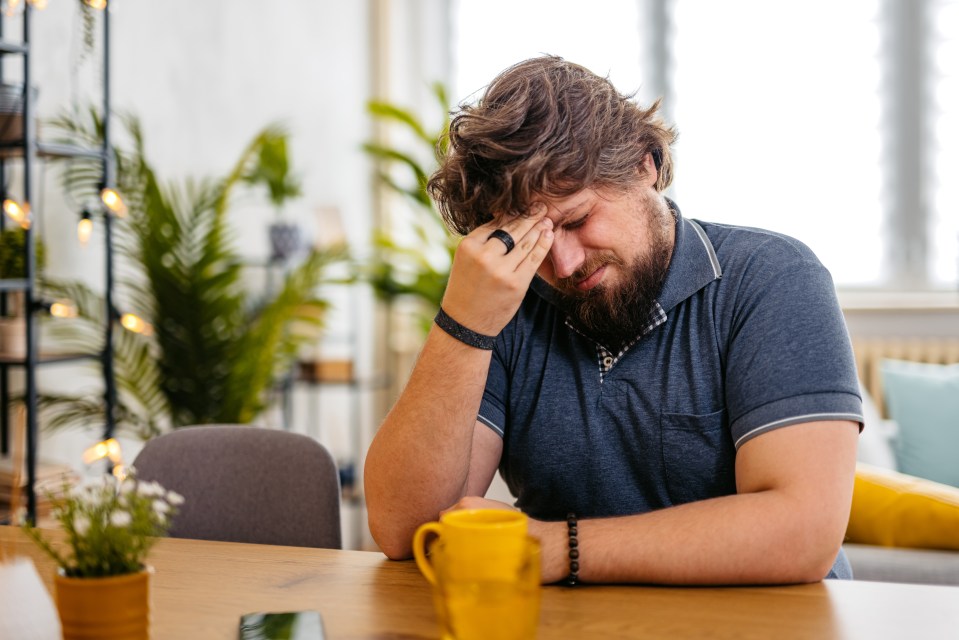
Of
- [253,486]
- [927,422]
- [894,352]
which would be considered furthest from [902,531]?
[894,352]

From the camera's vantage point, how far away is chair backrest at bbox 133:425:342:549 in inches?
58.3

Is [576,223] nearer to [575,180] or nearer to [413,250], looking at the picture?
[575,180]

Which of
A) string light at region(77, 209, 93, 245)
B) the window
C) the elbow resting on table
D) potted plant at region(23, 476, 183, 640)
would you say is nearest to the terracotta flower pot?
potted plant at region(23, 476, 183, 640)

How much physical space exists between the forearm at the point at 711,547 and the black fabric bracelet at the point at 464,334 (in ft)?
0.95

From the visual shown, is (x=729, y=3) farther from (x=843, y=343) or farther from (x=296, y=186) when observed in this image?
(x=843, y=343)

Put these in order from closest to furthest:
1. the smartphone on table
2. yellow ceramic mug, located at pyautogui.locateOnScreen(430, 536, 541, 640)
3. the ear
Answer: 1. yellow ceramic mug, located at pyautogui.locateOnScreen(430, 536, 541, 640)
2. the smartphone on table
3. the ear

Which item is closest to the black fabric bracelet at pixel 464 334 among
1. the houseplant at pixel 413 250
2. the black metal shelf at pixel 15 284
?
the black metal shelf at pixel 15 284

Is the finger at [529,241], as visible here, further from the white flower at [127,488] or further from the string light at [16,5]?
the string light at [16,5]

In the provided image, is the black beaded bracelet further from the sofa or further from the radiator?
the radiator

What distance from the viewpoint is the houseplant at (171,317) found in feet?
8.63

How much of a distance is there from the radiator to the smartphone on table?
3.42 metres

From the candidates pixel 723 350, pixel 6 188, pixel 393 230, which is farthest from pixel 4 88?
pixel 393 230

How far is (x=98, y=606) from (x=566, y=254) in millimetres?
745

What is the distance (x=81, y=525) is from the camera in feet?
2.61
